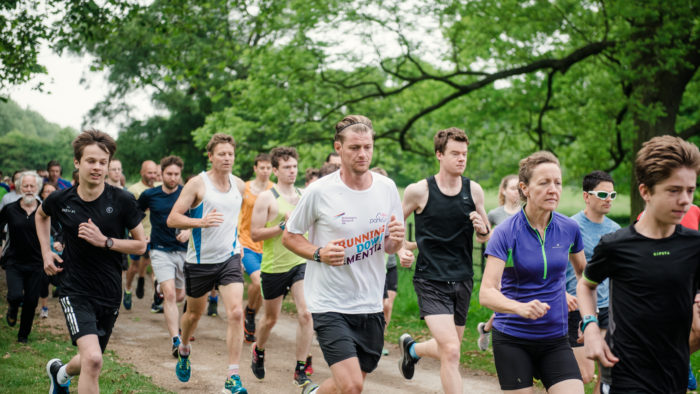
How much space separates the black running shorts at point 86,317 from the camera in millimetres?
5102

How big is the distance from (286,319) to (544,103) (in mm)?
10536

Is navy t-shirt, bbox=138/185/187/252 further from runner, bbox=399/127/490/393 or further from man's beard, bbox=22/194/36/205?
runner, bbox=399/127/490/393

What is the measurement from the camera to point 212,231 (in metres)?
7.17

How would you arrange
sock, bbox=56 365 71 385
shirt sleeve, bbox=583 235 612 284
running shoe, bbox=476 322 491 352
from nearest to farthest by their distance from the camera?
1. shirt sleeve, bbox=583 235 612 284
2. sock, bbox=56 365 71 385
3. running shoe, bbox=476 322 491 352

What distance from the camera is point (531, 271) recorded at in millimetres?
4172

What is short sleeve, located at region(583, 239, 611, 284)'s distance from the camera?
3455mm

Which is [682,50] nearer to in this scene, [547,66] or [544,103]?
[547,66]

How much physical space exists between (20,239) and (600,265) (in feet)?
27.2

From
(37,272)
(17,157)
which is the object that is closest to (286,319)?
(37,272)

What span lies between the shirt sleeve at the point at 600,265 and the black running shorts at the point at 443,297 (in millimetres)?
2403

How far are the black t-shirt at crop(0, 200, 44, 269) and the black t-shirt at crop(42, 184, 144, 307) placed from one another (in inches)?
167

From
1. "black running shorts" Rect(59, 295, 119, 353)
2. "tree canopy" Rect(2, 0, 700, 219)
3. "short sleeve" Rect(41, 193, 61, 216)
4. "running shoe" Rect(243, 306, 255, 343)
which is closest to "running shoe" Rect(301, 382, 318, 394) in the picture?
"black running shorts" Rect(59, 295, 119, 353)

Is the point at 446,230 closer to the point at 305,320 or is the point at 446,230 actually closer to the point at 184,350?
the point at 305,320

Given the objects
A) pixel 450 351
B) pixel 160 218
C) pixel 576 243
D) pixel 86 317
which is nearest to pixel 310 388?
pixel 450 351
